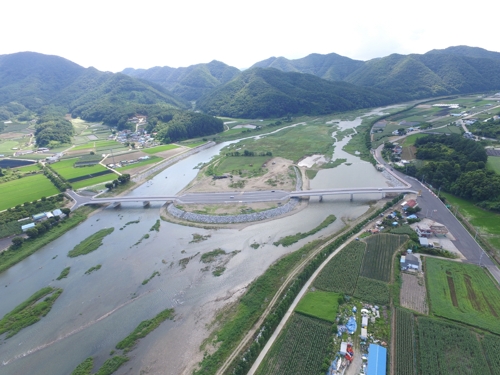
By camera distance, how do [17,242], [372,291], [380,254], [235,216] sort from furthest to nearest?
[235,216] < [17,242] < [380,254] < [372,291]

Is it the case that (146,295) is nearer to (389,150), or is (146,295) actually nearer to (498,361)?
(498,361)

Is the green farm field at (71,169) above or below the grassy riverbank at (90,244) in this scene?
above

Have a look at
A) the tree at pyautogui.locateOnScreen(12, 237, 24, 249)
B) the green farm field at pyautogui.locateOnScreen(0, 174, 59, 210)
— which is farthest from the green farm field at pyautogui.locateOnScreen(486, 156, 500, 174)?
the green farm field at pyautogui.locateOnScreen(0, 174, 59, 210)

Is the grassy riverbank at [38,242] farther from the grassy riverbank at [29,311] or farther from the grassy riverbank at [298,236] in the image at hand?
the grassy riverbank at [298,236]

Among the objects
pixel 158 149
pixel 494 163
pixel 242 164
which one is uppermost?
pixel 158 149

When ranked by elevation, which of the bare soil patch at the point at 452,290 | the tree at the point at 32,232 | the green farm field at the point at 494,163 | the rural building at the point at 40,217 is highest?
the green farm field at the point at 494,163

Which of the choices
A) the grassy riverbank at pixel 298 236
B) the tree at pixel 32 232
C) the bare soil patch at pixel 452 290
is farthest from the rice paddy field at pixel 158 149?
the bare soil patch at pixel 452 290

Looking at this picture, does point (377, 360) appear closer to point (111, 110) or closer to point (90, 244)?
point (90, 244)

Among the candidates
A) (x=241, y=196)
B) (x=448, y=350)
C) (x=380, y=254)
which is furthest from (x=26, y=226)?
(x=448, y=350)
